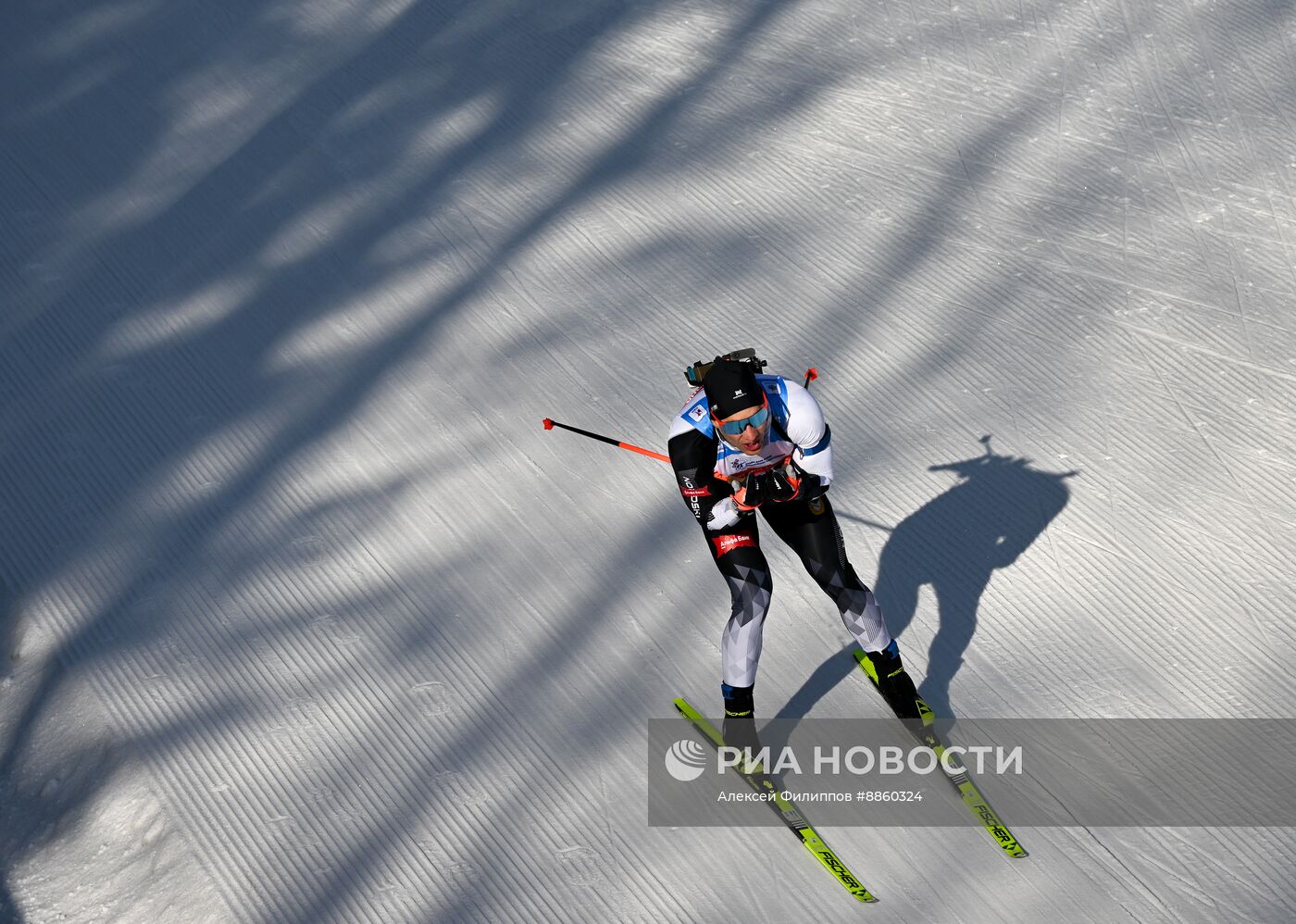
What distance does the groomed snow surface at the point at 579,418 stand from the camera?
3.28m

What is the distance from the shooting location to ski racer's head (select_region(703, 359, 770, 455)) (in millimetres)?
2850

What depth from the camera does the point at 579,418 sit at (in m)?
4.40

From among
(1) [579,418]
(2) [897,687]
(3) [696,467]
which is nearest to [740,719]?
(2) [897,687]

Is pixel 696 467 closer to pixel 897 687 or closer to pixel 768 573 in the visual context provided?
pixel 768 573

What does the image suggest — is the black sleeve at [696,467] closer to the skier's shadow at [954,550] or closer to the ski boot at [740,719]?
the ski boot at [740,719]

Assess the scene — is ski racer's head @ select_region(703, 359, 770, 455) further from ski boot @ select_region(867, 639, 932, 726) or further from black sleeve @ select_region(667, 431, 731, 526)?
ski boot @ select_region(867, 639, 932, 726)

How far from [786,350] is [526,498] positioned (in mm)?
1159

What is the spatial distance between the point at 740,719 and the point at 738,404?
36.6 inches

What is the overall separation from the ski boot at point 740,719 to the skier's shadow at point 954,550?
0.81 ft

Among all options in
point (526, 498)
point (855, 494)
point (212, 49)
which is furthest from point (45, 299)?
point (855, 494)

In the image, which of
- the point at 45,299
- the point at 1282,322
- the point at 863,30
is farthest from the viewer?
the point at 863,30

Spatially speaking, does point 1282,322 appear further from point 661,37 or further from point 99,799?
point 99,799

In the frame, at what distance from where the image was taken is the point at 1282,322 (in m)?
4.54

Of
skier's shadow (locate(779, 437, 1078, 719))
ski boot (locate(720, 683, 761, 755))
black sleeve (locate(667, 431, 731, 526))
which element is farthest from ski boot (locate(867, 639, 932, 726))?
black sleeve (locate(667, 431, 731, 526))
